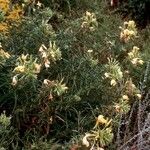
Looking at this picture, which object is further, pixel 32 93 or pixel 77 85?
pixel 77 85

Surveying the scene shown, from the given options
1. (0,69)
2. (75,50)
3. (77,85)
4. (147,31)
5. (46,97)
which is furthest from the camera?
(147,31)

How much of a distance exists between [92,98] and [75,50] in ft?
1.80

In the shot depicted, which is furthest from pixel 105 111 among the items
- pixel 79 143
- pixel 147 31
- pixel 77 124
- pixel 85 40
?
pixel 147 31

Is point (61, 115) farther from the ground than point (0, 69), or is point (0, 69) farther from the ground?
point (0, 69)

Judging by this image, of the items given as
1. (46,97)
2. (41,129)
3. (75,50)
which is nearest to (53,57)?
(46,97)

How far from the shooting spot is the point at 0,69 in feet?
10.4

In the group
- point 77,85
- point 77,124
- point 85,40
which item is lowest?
point 77,124

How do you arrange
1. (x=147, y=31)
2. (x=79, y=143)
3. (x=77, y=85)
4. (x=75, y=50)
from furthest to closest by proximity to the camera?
1. (x=147, y=31)
2. (x=75, y=50)
3. (x=77, y=85)
4. (x=79, y=143)

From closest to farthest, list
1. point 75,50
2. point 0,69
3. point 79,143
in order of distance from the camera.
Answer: point 79,143, point 0,69, point 75,50

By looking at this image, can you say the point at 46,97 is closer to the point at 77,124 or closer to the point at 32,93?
the point at 32,93

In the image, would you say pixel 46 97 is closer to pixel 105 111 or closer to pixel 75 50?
pixel 105 111

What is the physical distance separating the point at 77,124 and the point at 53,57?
504 mm

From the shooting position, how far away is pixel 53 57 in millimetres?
2984

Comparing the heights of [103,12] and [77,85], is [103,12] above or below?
above
